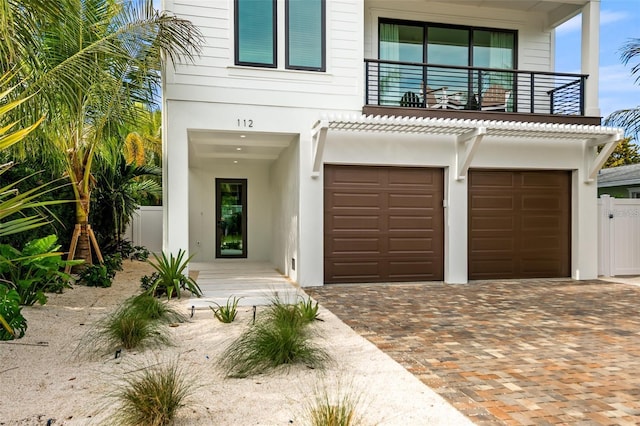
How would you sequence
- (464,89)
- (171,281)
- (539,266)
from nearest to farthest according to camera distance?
(171,281) → (539,266) → (464,89)

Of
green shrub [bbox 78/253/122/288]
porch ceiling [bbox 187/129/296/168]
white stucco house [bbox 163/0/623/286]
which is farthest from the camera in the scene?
porch ceiling [bbox 187/129/296/168]

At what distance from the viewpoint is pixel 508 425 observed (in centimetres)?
303

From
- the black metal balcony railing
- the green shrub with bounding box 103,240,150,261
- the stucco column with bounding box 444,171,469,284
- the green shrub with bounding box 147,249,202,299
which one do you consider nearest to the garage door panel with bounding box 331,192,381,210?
the stucco column with bounding box 444,171,469,284

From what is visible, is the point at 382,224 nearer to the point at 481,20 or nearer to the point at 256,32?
the point at 256,32

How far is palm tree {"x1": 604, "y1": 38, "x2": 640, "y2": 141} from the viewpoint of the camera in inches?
426

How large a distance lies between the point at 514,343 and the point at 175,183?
6145 millimetres

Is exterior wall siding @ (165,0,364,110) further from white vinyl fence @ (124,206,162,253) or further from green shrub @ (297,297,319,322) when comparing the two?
white vinyl fence @ (124,206,162,253)

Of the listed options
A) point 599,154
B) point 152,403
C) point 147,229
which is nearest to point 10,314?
point 152,403

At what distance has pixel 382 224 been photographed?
9.45 m

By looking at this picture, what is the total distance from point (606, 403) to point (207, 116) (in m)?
7.37

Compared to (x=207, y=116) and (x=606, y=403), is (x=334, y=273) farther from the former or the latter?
(x=606, y=403)

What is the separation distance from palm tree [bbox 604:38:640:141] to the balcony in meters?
1.94

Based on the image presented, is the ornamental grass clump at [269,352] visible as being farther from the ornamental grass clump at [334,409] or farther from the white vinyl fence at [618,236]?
the white vinyl fence at [618,236]

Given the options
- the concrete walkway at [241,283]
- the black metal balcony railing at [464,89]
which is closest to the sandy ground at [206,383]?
the concrete walkway at [241,283]
